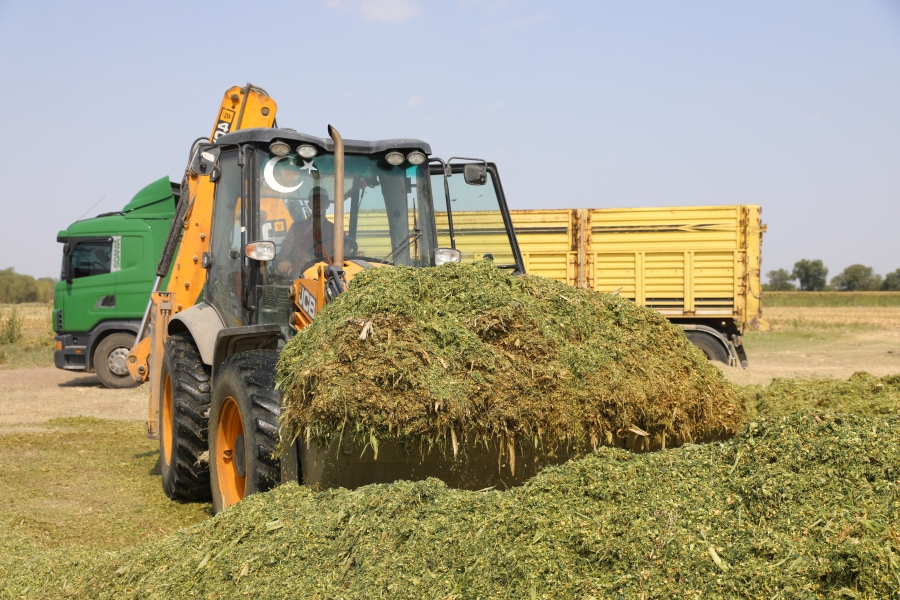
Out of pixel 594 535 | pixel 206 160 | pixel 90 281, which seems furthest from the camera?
pixel 90 281

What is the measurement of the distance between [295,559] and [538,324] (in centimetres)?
165

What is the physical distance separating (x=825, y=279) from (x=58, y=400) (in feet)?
275

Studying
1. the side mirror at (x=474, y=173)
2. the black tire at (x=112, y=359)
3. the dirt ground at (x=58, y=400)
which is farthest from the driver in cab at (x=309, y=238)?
the black tire at (x=112, y=359)

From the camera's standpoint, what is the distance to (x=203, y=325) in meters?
6.06

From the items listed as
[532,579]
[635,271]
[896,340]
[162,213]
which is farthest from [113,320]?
[896,340]

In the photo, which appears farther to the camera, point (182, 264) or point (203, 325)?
point (182, 264)

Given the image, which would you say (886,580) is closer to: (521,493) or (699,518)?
(699,518)

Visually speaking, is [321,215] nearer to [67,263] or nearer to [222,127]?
[222,127]

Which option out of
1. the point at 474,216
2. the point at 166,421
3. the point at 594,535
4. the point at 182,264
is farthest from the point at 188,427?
the point at 594,535

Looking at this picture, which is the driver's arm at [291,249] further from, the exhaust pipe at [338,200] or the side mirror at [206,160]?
the side mirror at [206,160]

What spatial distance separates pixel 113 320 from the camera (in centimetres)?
1398

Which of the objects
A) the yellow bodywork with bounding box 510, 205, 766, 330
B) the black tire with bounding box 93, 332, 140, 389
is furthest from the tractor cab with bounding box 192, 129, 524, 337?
the black tire with bounding box 93, 332, 140, 389

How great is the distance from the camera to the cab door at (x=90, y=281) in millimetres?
13805

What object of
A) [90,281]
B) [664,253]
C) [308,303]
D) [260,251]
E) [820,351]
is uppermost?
[664,253]
